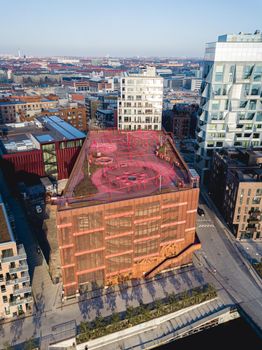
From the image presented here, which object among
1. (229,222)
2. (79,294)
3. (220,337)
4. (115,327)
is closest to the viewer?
(115,327)

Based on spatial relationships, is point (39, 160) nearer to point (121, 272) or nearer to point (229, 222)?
point (121, 272)

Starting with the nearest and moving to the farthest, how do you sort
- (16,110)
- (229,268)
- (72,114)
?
1. (229,268)
2. (72,114)
3. (16,110)

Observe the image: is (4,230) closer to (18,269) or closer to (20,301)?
(18,269)

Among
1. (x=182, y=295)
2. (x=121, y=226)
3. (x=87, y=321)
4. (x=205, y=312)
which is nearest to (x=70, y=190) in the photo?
(x=121, y=226)

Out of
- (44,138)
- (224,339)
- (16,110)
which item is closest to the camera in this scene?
(224,339)

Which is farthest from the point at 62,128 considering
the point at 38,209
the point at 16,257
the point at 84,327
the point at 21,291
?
the point at 84,327

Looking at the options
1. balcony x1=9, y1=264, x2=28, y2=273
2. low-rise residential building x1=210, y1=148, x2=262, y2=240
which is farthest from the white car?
low-rise residential building x1=210, y1=148, x2=262, y2=240

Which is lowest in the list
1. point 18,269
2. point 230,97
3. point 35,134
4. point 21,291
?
point 21,291
